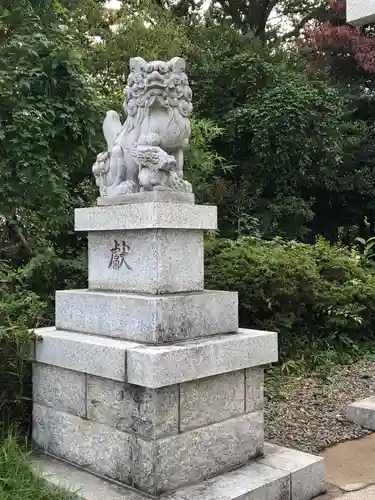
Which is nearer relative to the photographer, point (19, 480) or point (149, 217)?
point (19, 480)

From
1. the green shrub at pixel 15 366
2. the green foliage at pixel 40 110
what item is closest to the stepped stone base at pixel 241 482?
the green shrub at pixel 15 366

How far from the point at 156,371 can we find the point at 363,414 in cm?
261

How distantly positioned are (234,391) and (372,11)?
246 cm

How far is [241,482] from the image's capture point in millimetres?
3326

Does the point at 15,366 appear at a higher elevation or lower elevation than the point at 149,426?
higher

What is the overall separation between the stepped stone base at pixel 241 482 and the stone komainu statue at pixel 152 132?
1704mm

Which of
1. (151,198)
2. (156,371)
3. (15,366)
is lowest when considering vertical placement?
(15,366)

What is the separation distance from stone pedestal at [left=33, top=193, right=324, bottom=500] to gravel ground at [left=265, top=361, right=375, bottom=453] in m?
0.91

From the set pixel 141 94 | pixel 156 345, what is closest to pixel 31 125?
pixel 141 94

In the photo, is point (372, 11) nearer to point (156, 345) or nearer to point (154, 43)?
point (156, 345)

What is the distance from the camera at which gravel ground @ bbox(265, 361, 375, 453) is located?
184 inches

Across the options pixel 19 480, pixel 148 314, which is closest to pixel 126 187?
pixel 148 314

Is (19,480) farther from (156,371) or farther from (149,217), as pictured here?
(149,217)

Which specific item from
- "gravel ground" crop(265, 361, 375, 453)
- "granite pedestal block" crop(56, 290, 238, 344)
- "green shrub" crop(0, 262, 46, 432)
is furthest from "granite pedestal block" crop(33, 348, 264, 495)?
"gravel ground" crop(265, 361, 375, 453)
